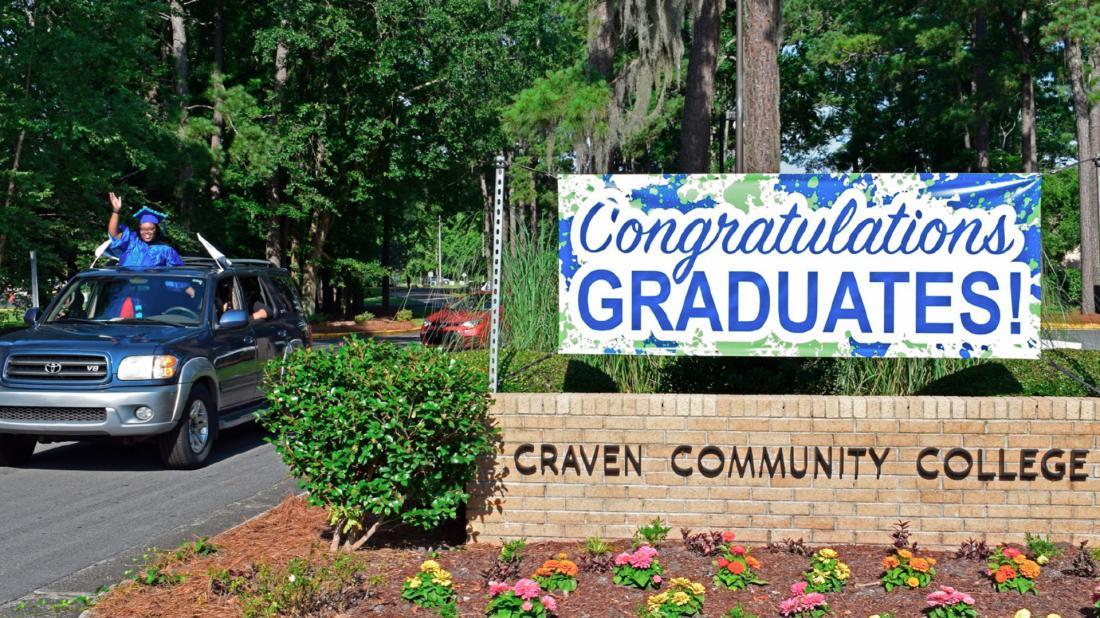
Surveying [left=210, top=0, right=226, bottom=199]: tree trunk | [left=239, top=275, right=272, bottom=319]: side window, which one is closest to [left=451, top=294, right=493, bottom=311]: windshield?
[left=239, top=275, right=272, bottom=319]: side window

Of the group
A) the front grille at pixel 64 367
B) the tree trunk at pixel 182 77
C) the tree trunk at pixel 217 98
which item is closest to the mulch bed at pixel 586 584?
the front grille at pixel 64 367

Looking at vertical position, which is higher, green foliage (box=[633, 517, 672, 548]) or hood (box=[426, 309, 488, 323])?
hood (box=[426, 309, 488, 323])

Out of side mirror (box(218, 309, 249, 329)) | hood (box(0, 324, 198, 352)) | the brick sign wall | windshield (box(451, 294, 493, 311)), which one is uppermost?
windshield (box(451, 294, 493, 311))

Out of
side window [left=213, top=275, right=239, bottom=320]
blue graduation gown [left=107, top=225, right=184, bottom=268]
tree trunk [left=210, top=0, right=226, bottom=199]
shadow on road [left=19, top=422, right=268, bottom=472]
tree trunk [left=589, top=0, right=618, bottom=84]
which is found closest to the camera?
shadow on road [left=19, top=422, right=268, bottom=472]

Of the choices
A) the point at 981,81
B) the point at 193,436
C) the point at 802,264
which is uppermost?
the point at 981,81

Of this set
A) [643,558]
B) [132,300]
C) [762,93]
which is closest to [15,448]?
[132,300]

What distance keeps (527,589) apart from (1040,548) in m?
3.03

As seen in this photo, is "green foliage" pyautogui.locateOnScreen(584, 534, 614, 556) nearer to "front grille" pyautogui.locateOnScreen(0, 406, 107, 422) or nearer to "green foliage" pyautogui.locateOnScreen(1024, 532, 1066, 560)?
"green foliage" pyautogui.locateOnScreen(1024, 532, 1066, 560)

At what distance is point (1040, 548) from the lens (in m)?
5.97

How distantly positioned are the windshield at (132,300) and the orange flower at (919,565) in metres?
7.17

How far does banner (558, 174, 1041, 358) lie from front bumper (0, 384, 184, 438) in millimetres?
4171

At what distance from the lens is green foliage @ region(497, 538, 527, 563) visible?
5.84 m

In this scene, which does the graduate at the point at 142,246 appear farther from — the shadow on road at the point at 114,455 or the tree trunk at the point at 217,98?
the tree trunk at the point at 217,98

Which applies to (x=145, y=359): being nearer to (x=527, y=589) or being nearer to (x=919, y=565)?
(x=527, y=589)
